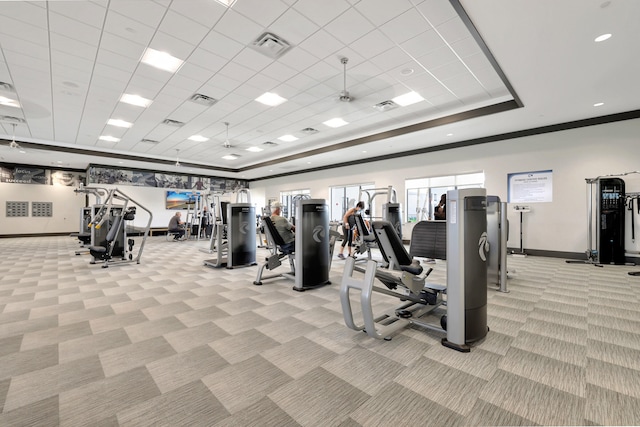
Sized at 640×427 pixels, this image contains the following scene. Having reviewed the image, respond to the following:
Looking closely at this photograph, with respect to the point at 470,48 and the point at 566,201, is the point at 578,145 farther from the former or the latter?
the point at 470,48

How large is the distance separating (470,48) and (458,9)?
1.29m

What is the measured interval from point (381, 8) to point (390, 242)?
2826mm

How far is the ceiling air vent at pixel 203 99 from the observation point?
5.91 m

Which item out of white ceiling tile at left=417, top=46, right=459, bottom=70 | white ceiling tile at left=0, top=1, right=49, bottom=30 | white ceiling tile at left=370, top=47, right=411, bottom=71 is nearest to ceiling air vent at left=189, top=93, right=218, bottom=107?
white ceiling tile at left=0, top=1, right=49, bottom=30

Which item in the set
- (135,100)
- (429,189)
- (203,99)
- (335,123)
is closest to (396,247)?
(203,99)

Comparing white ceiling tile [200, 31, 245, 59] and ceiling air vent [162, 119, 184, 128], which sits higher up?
white ceiling tile [200, 31, 245, 59]

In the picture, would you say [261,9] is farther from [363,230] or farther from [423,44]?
[363,230]

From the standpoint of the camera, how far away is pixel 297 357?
2.18 meters

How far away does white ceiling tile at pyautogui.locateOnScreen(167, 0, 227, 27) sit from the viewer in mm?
3287

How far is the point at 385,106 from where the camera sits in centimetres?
642

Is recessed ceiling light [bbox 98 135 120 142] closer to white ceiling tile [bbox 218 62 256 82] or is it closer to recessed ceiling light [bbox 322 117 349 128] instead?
white ceiling tile [bbox 218 62 256 82]

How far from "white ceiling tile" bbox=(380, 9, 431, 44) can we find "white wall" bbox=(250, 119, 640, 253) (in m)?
5.57

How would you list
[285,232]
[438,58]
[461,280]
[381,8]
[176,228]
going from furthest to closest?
1. [176,228]
2. [285,232]
3. [438,58]
4. [381,8]
5. [461,280]

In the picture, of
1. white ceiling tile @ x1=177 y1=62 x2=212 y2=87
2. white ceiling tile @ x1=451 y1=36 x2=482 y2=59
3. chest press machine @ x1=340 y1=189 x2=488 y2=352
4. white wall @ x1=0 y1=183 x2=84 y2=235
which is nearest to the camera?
chest press machine @ x1=340 y1=189 x2=488 y2=352
